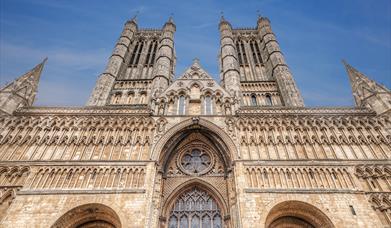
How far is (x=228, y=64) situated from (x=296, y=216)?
53.4ft

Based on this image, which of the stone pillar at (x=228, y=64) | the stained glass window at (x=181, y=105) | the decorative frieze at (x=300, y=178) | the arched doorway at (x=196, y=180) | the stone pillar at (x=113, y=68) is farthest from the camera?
the stone pillar at (x=113, y=68)

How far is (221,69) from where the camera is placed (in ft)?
92.8

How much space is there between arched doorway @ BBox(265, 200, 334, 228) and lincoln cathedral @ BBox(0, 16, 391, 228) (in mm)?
61

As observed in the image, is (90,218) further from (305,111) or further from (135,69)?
(135,69)

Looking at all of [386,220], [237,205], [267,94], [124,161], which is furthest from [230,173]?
[267,94]

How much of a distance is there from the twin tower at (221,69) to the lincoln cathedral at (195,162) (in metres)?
4.72

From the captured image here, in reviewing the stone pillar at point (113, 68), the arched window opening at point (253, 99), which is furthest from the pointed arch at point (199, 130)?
the arched window opening at point (253, 99)

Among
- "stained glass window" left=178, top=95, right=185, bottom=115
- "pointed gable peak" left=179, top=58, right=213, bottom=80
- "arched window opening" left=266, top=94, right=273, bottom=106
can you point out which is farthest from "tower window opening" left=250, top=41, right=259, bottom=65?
"stained glass window" left=178, top=95, right=185, bottom=115

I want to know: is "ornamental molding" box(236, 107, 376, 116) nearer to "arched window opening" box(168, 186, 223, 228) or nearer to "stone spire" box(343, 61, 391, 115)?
"stone spire" box(343, 61, 391, 115)

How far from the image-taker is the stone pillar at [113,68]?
22.7m

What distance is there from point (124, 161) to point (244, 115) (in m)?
7.93

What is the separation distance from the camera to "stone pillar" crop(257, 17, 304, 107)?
75.5ft

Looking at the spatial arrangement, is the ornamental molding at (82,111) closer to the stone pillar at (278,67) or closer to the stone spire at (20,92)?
the stone spire at (20,92)

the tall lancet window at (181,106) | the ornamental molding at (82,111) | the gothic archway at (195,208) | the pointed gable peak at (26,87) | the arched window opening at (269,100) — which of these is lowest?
the gothic archway at (195,208)
